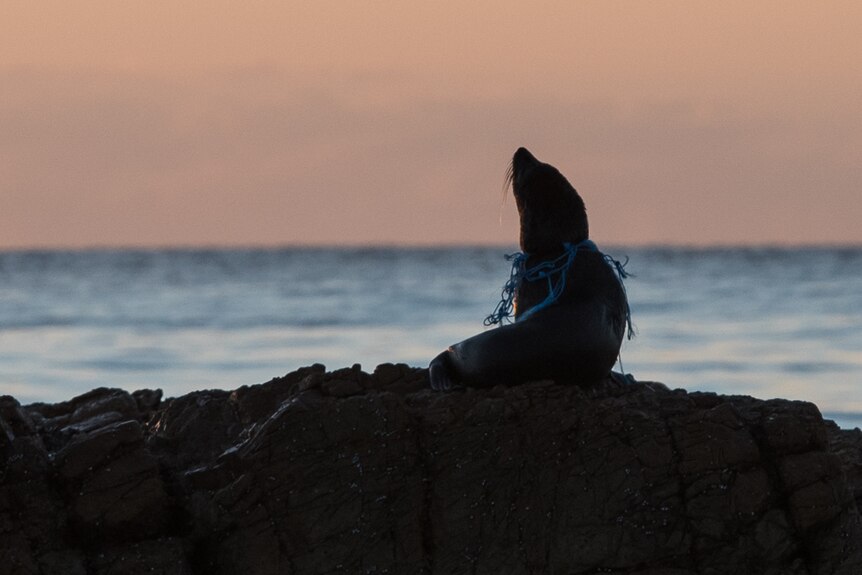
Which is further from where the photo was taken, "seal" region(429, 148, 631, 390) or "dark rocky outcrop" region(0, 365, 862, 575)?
"seal" region(429, 148, 631, 390)

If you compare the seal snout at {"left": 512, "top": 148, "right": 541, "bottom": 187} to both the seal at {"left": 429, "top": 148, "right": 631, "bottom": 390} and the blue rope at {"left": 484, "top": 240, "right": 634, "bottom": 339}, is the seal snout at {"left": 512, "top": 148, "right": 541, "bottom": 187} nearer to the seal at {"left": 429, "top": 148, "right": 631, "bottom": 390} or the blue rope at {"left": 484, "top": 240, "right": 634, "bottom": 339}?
the seal at {"left": 429, "top": 148, "right": 631, "bottom": 390}

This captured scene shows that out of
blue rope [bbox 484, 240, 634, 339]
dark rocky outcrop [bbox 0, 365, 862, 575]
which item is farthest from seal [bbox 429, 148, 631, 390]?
dark rocky outcrop [bbox 0, 365, 862, 575]

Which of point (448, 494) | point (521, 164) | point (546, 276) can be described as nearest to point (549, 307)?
point (546, 276)

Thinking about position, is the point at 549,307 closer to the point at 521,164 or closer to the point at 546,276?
the point at 546,276

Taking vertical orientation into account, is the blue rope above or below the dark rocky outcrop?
above

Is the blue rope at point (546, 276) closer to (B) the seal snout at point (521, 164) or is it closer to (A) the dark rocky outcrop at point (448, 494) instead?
(B) the seal snout at point (521, 164)

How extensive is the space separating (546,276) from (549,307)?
0.22 metres

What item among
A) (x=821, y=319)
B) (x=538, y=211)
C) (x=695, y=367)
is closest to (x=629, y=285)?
(x=821, y=319)

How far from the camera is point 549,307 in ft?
24.8

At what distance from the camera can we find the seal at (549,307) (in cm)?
736

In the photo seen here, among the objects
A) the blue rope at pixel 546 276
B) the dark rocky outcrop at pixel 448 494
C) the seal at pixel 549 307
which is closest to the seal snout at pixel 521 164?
the seal at pixel 549 307

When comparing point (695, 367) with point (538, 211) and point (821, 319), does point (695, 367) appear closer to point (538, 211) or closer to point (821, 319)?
point (821, 319)

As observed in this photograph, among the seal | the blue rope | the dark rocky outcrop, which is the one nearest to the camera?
the dark rocky outcrop

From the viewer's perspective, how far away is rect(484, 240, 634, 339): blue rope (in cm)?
764
